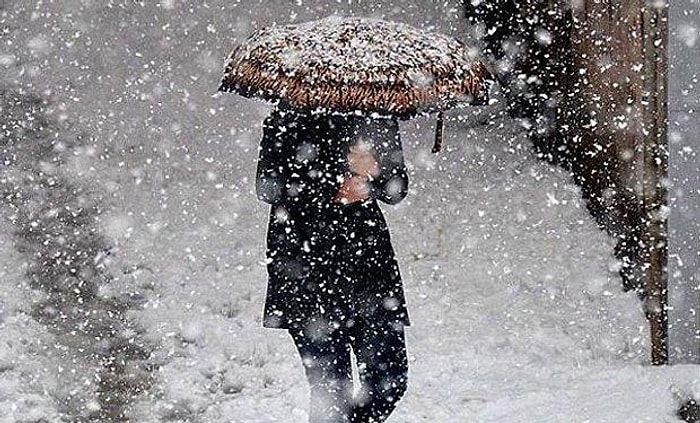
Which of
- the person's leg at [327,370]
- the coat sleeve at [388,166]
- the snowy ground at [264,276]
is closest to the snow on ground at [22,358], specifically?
the snowy ground at [264,276]

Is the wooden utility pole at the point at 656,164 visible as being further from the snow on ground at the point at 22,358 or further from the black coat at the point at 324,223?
the snow on ground at the point at 22,358

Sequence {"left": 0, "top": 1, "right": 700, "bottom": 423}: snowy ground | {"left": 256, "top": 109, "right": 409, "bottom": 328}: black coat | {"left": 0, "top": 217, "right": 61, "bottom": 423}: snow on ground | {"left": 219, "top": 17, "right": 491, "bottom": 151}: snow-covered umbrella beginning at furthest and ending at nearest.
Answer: {"left": 0, "top": 1, "right": 700, "bottom": 423}: snowy ground → {"left": 0, "top": 217, "right": 61, "bottom": 423}: snow on ground → {"left": 256, "top": 109, "right": 409, "bottom": 328}: black coat → {"left": 219, "top": 17, "right": 491, "bottom": 151}: snow-covered umbrella

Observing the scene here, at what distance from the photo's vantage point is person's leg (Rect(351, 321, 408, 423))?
4.32 meters

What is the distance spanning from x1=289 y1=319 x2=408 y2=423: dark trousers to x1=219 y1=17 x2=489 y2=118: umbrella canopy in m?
0.90

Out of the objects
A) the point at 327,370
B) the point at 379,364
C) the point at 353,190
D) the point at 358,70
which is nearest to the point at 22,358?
the point at 327,370

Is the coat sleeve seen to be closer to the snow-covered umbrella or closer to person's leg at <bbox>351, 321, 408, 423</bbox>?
the snow-covered umbrella

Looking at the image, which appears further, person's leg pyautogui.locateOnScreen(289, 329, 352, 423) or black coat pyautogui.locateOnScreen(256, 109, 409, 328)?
person's leg pyautogui.locateOnScreen(289, 329, 352, 423)

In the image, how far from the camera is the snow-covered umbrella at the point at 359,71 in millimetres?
4008

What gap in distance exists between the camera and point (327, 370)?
4371 mm

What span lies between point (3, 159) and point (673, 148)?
20.6 feet

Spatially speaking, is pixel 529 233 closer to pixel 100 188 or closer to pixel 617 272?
pixel 617 272

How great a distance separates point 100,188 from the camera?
9289 millimetres

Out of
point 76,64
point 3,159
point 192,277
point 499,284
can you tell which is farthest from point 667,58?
point 76,64

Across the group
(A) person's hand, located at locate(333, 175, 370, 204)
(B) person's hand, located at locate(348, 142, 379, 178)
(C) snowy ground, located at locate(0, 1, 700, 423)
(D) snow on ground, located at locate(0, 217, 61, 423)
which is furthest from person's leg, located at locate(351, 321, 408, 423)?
(D) snow on ground, located at locate(0, 217, 61, 423)
